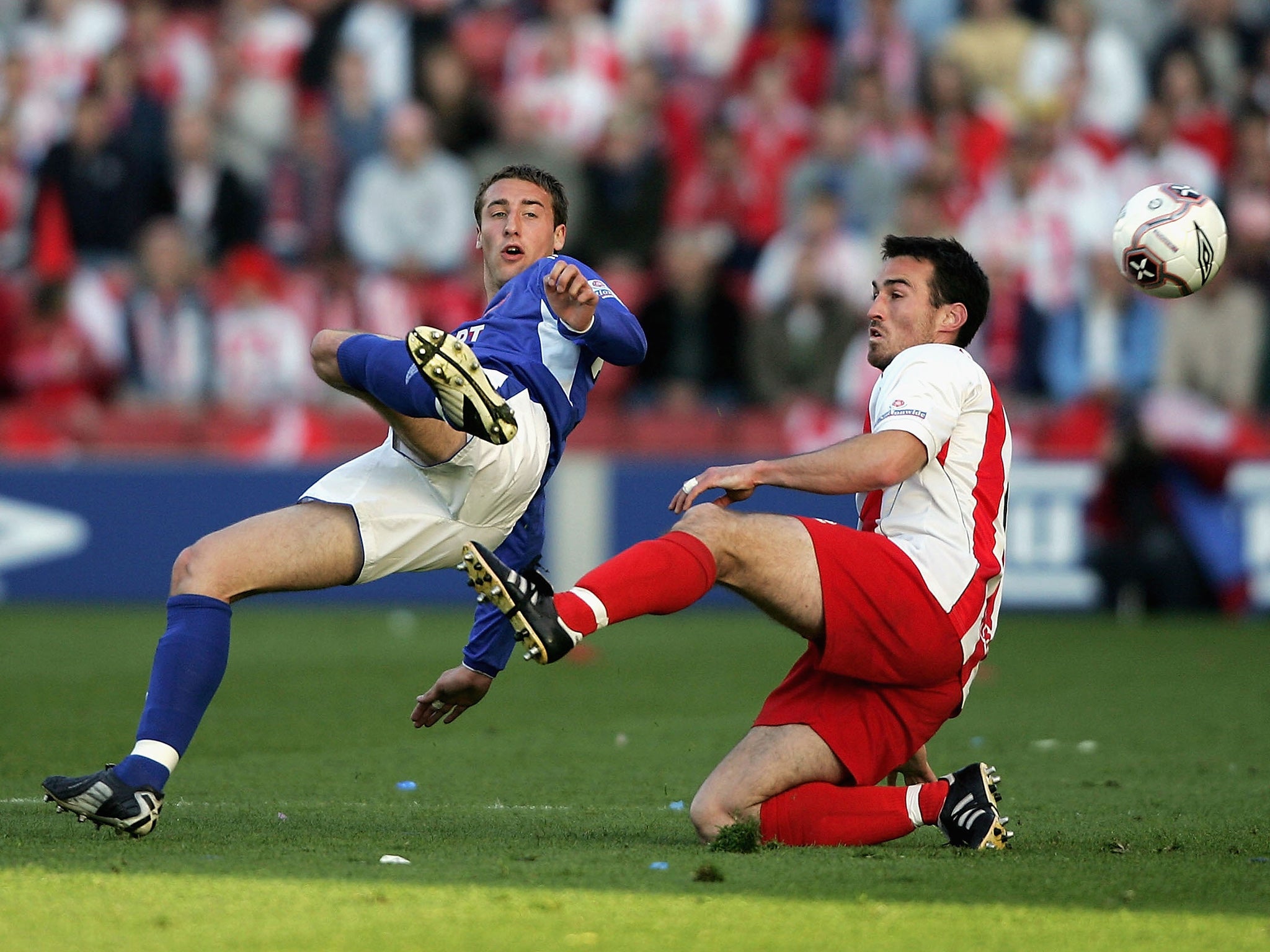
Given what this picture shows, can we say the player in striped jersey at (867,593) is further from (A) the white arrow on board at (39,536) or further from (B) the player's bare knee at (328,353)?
(A) the white arrow on board at (39,536)

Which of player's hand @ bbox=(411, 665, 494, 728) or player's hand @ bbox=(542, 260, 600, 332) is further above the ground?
player's hand @ bbox=(542, 260, 600, 332)

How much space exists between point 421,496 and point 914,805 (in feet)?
5.18

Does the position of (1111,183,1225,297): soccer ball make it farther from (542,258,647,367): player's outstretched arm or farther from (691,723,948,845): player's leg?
(691,723,948,845): player's leg

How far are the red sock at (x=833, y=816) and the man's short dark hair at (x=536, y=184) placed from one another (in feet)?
6.78

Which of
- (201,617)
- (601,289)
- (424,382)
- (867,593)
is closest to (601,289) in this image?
(601,289)

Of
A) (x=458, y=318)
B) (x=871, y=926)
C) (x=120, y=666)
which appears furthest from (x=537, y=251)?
(x=458, y=318)

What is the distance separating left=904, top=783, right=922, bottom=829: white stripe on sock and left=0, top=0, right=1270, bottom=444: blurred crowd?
7.55 m

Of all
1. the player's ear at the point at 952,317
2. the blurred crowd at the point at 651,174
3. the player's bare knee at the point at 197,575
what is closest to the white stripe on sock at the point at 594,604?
the player's bare knee at the point at 197,575

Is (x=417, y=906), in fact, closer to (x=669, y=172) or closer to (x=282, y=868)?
(x=282, y=868)

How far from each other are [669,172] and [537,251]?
329 inches

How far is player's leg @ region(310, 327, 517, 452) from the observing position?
15.0ft

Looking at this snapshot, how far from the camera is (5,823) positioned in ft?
15.8

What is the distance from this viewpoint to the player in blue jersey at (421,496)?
4.57 m

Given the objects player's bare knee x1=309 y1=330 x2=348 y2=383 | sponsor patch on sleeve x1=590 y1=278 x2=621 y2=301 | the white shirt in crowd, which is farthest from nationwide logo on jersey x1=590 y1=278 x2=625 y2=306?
the white shirt in crowd
